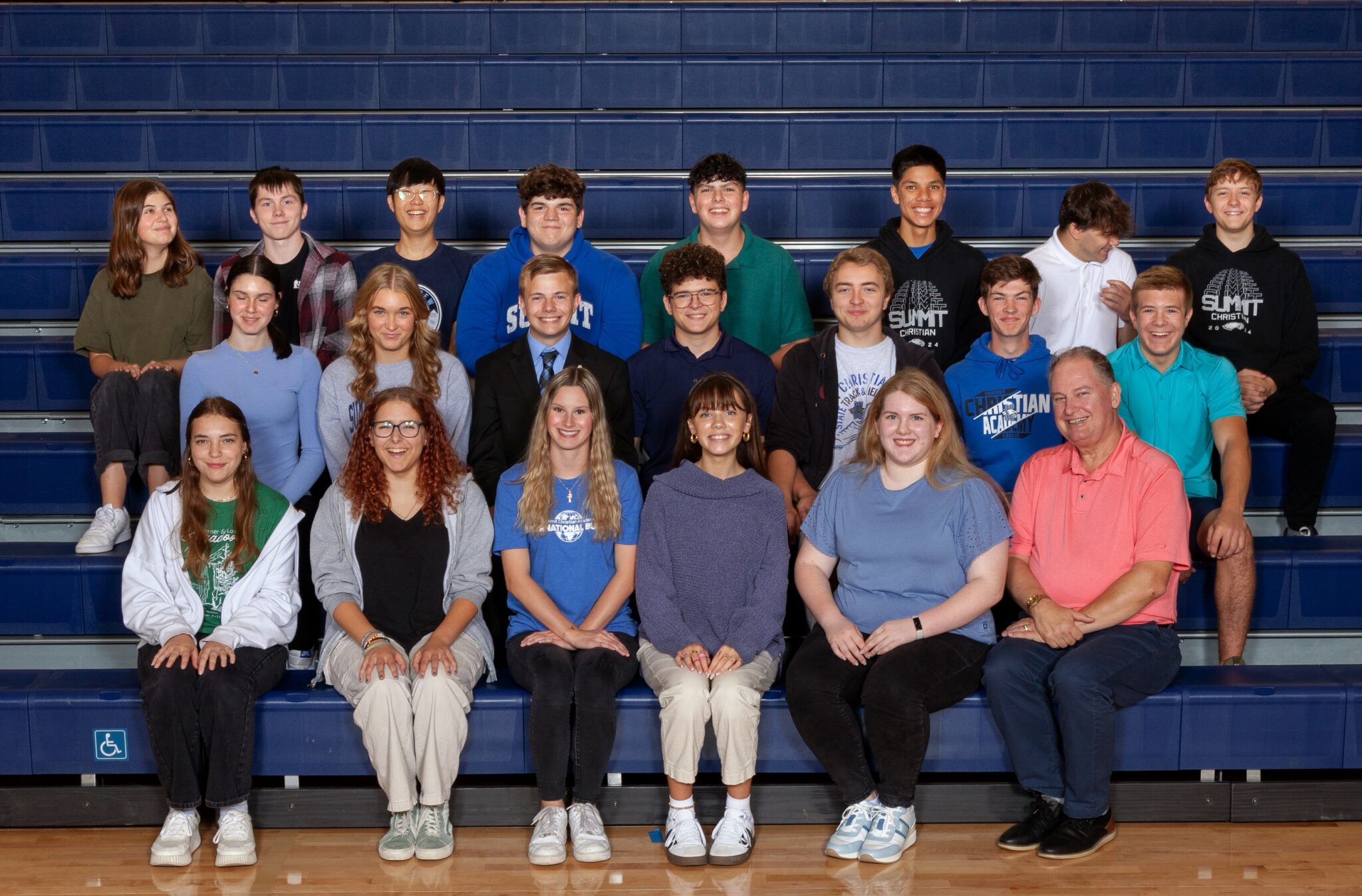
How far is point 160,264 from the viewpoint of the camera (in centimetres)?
350

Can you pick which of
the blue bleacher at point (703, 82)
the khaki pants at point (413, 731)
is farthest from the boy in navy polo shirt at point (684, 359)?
the blue bleacher at point (703, 82)

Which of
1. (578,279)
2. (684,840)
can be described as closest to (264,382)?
(578,279)

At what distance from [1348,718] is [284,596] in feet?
7.39

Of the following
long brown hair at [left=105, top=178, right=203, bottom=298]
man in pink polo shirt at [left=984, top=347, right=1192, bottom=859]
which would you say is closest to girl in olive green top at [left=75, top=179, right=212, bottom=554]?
long brown hair at [left=105, top=178, right=203, bottom=298]

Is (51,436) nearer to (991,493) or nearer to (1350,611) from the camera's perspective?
(991,493)

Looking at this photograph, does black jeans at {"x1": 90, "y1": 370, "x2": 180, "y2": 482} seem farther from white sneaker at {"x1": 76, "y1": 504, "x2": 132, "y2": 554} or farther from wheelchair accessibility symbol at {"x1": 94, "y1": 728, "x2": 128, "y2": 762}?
wheelchair accessibility symbol at {"x1": 94, "y1": 728, "x2": 128, "y2": 762}

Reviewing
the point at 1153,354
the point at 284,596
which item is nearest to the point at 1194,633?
the point at 1153,354

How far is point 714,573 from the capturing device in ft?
8.96

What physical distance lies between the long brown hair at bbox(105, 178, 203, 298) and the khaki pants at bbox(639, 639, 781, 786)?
1897mm

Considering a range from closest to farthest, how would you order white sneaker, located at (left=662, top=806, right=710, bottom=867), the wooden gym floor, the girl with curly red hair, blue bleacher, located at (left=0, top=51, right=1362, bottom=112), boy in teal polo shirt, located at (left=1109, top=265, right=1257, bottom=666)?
the wooden gym floor, white sneaker, located at (left=662, top=806, right=710, bottom=867), the girl with curly red hair, boy in teal polo shirt, located at (left=1109, top=265, right=1257, bottom=666), blue bleacher, located at (left=0, top=51, right=1362, bottom=112)

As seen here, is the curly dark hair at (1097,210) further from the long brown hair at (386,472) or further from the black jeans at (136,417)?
the black jeans at (136,417)

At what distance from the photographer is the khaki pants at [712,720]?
254 centimetres

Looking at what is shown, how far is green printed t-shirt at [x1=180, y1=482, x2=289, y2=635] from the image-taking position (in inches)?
108

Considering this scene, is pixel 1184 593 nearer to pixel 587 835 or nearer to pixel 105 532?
pixel 587 835
